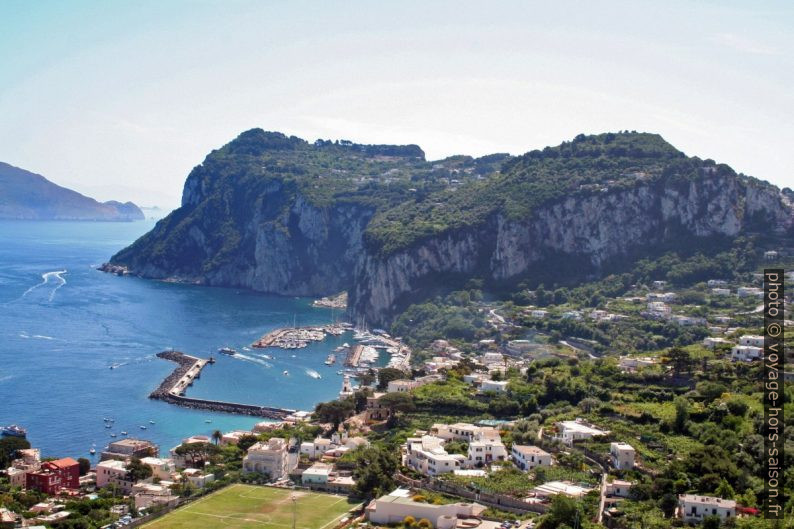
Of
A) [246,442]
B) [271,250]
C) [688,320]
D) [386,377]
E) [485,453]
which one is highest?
[271,250]

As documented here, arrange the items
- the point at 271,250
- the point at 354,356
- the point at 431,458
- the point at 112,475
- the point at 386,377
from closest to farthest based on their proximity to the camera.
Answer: the point at 431,458 → the point at 112,475 → the point at 386,377 → the point at 354,356 → the point at 271,250

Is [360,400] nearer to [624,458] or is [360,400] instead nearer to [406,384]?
[406,384]

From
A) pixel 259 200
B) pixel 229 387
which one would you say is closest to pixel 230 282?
pixel 259 200

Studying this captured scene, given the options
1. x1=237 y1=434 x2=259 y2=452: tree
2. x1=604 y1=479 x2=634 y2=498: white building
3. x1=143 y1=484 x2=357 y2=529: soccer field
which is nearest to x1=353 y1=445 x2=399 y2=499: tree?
x1=143 y1=484 x2=357 y2=529: soccer field

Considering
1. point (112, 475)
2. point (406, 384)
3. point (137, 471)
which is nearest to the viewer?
point (137, 471)

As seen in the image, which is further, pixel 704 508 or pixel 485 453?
pixel 485 453

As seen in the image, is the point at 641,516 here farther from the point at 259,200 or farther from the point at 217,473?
the point at 259,200

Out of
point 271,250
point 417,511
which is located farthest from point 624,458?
point 271,250
